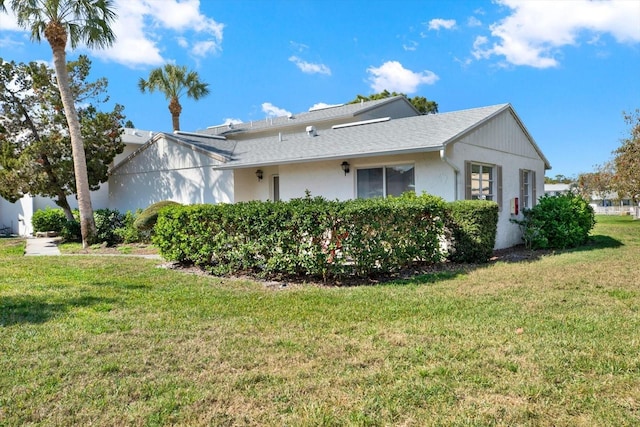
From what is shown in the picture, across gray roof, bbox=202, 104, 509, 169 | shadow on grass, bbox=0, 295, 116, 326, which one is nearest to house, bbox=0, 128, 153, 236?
gray roof, bbox=202, 104, 509, 169

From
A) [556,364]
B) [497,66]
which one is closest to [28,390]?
[556,364]

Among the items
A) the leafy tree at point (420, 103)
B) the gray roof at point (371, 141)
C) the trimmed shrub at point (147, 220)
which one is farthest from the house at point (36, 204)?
the leafy tree at point (420, 103)

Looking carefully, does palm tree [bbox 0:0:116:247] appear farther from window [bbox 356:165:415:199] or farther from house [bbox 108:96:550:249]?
window [bbox 356:165:415:199]

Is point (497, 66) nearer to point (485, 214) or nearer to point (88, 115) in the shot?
point (485, 214)

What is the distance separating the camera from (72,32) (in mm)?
14398

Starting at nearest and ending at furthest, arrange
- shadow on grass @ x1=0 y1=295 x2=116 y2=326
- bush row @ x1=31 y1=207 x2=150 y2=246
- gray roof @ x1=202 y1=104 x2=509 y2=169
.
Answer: shadow on grass @ x1=0 y1=295 x2=116 y2=326, gray roof @ x1=202 y1=104 x2=509 y2=169, bush row @ x1=31 y1=207 x2=150 y2=246

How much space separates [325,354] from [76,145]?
13.7 meters

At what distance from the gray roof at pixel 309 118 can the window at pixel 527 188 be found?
25.1ft

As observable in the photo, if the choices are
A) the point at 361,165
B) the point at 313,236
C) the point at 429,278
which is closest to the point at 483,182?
the point at 361,165

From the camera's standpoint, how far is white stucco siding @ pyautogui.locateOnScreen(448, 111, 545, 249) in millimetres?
10996

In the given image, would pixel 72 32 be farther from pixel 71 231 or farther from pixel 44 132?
pixel 71 231

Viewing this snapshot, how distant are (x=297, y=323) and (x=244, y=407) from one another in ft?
6.54

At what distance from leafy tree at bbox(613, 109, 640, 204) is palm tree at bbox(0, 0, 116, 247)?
2829 centimetres

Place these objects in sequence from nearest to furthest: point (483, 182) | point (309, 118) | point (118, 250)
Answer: point (483, 182) → point (118, 250) → point (309, 118)
